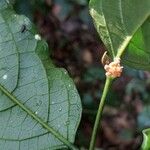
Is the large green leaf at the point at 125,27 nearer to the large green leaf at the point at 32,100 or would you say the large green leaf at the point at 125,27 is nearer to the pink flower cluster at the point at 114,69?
the pink flower cluster at the point at 114,69

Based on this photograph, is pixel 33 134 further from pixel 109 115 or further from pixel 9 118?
pixel 109 115

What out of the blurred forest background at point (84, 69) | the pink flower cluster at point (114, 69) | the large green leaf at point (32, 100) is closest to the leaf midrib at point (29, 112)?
the large green leaf at point (32, 100)

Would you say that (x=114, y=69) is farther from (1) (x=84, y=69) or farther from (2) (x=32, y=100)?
(1) (x=84, y=69)

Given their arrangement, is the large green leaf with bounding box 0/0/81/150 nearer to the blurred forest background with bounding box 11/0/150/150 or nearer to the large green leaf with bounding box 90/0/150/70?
the large green leaf with bounding box 90/0/150/70

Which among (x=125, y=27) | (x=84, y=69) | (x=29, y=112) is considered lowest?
(x=84, y=69)

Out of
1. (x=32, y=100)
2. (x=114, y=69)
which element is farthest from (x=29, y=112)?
(x=114, y=69)

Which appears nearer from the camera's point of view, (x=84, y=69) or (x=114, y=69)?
(x=114, y=69)

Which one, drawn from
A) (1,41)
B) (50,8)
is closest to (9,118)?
(1,41)
